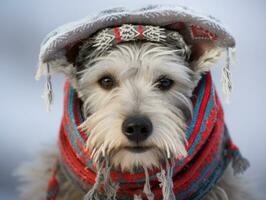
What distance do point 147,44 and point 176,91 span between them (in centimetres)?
21

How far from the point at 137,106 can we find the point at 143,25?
0.35 metres

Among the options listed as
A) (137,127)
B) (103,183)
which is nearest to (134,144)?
(137,127)

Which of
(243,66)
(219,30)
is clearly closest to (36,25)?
(243,66)

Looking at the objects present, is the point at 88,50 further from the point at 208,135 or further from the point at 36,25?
the point at 36,25

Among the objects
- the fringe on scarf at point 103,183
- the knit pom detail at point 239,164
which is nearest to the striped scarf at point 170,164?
the fringe on scarf at point 103,183

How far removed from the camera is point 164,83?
9.39 feet

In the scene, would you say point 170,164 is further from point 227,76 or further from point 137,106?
point 227,76

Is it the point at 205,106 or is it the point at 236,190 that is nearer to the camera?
the point at 205,106

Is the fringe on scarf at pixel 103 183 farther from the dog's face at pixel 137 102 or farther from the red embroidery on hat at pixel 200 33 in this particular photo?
the red embroidery on hat at pixel 200 33

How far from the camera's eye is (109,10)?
112 inches

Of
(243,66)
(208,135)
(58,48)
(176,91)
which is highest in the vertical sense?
(58,48)

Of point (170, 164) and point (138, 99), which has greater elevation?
point (138, 99)

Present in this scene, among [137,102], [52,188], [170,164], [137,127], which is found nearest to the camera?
[137,127]

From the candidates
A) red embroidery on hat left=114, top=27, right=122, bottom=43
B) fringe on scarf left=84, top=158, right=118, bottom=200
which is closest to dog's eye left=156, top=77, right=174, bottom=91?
red embroidery on hat left=114, top=27, right=122, bottom=43
